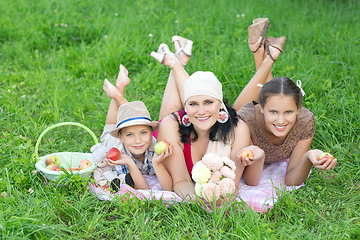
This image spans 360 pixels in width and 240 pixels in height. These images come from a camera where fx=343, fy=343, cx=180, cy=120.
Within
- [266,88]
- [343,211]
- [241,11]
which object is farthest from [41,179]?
[241,11]

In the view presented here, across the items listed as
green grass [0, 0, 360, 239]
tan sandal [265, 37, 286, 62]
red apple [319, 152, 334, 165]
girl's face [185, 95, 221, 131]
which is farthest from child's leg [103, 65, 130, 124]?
red apple [319, 152, 334, 165]

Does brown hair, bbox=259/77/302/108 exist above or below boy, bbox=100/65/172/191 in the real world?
above

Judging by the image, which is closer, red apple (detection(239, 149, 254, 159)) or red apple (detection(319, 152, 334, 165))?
red apple (detection(319, 152, 334, 165))

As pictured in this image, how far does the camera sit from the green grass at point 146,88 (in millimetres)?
2686

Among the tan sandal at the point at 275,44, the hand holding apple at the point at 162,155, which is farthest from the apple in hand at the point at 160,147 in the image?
the tan sandal at the point at 275,44

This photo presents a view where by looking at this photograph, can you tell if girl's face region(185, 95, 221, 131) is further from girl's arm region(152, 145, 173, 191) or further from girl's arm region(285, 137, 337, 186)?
girl's arm region(285, 137, 337, 186)

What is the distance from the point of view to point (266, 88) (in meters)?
3.10

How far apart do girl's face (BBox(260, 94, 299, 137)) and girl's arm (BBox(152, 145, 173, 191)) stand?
94cm

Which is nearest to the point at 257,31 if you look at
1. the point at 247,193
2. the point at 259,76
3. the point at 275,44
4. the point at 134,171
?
the point at 275,44

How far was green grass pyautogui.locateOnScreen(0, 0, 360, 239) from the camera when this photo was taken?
8.81 ft

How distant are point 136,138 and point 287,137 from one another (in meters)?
1.46

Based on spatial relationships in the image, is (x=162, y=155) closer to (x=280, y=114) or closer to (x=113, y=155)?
(x=113, y=155)

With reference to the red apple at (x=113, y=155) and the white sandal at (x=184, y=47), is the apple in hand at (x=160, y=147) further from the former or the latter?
the white sandal at (x=184, y=47)

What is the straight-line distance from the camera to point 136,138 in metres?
3.29
